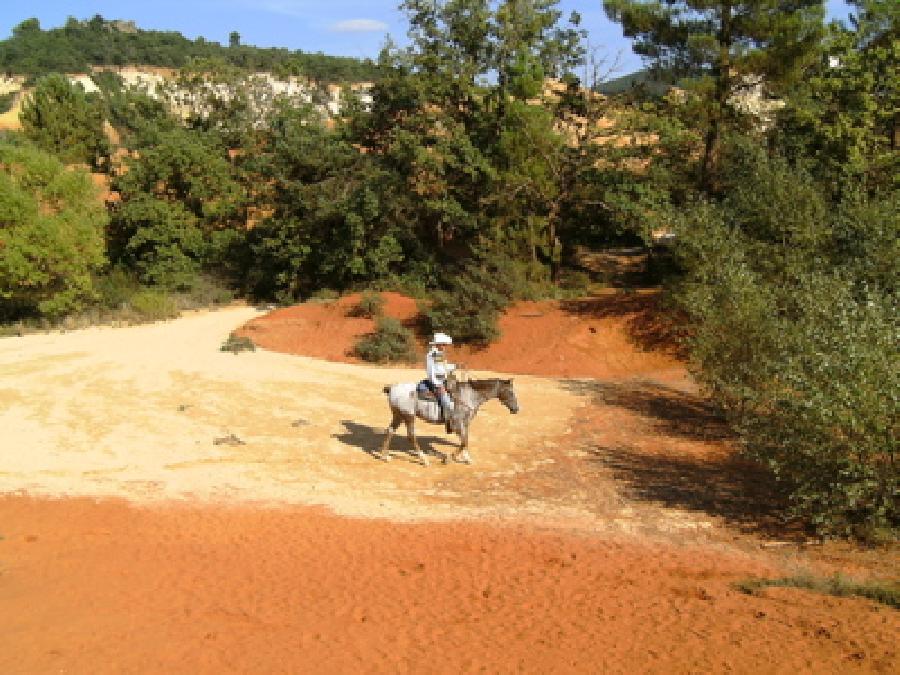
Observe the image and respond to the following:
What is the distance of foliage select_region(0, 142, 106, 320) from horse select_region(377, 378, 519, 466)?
18.4 metres

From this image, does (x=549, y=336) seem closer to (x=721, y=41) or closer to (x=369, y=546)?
(x=721, y=41)

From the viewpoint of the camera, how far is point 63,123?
154 feet

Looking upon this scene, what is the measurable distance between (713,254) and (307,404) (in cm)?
1150

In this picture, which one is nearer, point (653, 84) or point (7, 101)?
point (653, 84)

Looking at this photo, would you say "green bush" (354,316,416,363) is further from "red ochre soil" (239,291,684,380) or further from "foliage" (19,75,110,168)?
"foliage" (19,75,110,168)

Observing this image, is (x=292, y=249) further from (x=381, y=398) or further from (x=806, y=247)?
(x=806, y=247)

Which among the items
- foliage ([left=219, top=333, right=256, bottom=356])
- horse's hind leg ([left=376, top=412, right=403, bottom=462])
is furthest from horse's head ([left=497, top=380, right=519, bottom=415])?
foliage ([left=219, top=333, right=256, bottom=356])

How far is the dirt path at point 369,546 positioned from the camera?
24.3ft

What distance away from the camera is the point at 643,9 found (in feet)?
90.2

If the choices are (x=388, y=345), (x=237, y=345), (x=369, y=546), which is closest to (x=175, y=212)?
(x=237, y=345)

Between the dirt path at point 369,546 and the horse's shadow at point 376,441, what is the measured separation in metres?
0.09

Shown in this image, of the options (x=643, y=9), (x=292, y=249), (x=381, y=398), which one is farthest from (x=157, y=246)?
(x=643, y=9)

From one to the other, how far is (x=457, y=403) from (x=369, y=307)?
1437 cm

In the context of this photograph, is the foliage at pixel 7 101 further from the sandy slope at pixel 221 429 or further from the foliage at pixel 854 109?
the foliage at pixel 854 109
